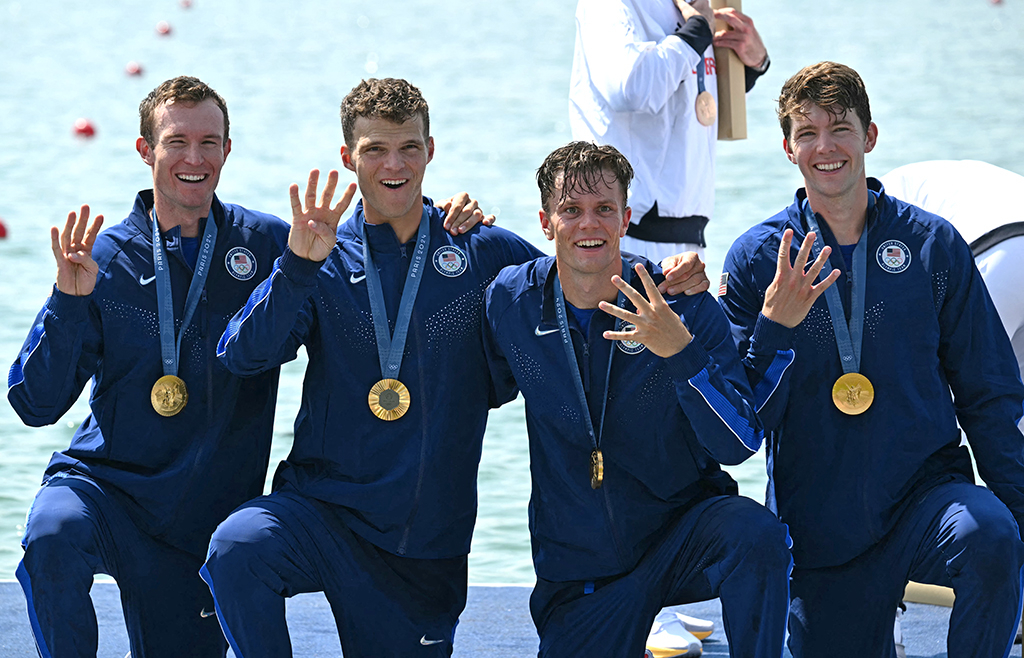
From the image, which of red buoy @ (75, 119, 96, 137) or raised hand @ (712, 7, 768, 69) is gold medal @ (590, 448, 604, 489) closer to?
raised hand @ (712, 7, 768, 69)

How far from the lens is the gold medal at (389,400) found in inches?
144

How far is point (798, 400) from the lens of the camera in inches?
144

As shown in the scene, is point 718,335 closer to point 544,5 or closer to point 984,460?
point 984,460

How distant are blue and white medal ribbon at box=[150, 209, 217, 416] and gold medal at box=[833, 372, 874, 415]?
171 centimetres

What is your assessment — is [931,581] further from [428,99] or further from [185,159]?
[428,99]

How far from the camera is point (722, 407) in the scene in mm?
3318

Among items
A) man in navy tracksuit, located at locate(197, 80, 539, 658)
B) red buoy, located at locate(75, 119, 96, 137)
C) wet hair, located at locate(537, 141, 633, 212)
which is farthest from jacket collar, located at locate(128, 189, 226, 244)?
red buoy, located at locate(75, 119, 96, 137)

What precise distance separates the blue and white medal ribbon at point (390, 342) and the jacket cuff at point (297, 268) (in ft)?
0.86

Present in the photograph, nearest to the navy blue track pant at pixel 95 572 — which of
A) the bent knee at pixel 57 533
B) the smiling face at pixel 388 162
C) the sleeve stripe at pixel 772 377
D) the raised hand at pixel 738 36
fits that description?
the bent knee at pixel 57 533

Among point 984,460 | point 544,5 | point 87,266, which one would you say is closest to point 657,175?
point 984,460

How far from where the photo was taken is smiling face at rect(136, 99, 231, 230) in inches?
151

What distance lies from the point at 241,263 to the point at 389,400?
608mm

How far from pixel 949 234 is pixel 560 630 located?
4.72 feet

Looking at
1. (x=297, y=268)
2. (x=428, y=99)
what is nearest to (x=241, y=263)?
→ (x=297, y=268)
